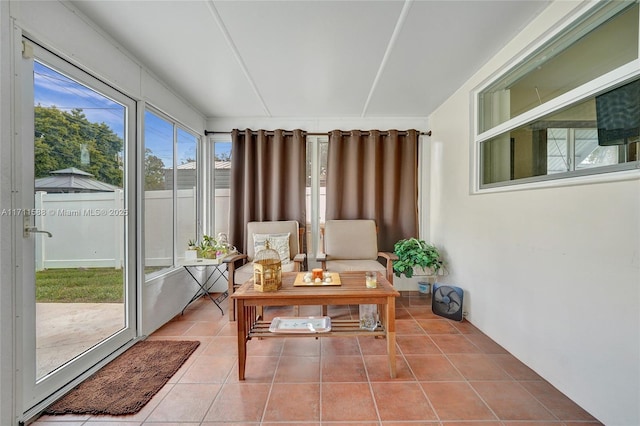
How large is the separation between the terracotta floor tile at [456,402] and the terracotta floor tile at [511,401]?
0.06m

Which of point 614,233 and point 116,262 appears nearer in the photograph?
point 614,233

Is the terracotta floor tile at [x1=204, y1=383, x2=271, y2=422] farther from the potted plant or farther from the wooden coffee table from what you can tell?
the potted plant

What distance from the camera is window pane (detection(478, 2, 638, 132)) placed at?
136cm

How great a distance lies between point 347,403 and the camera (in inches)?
63.2

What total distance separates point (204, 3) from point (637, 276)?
2749 millimetres

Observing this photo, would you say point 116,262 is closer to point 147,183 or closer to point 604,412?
point 147,183

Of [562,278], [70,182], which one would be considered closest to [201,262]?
[70,182]

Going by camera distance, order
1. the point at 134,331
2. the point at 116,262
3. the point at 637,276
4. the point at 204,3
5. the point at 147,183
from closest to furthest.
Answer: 1. the point at 637,276
2. the point at 204,3
3. the point at 116,262
4. the point at 134,331
5. the point at 147,183

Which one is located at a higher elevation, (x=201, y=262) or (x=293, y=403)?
(x=201, y=262)

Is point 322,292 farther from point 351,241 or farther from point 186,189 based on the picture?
point 186,189

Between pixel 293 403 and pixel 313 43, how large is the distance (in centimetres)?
249

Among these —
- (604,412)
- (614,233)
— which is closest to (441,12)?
(614,233)

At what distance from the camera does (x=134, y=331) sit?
7.63 ft

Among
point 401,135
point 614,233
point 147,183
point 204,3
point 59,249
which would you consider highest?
point 204,3
